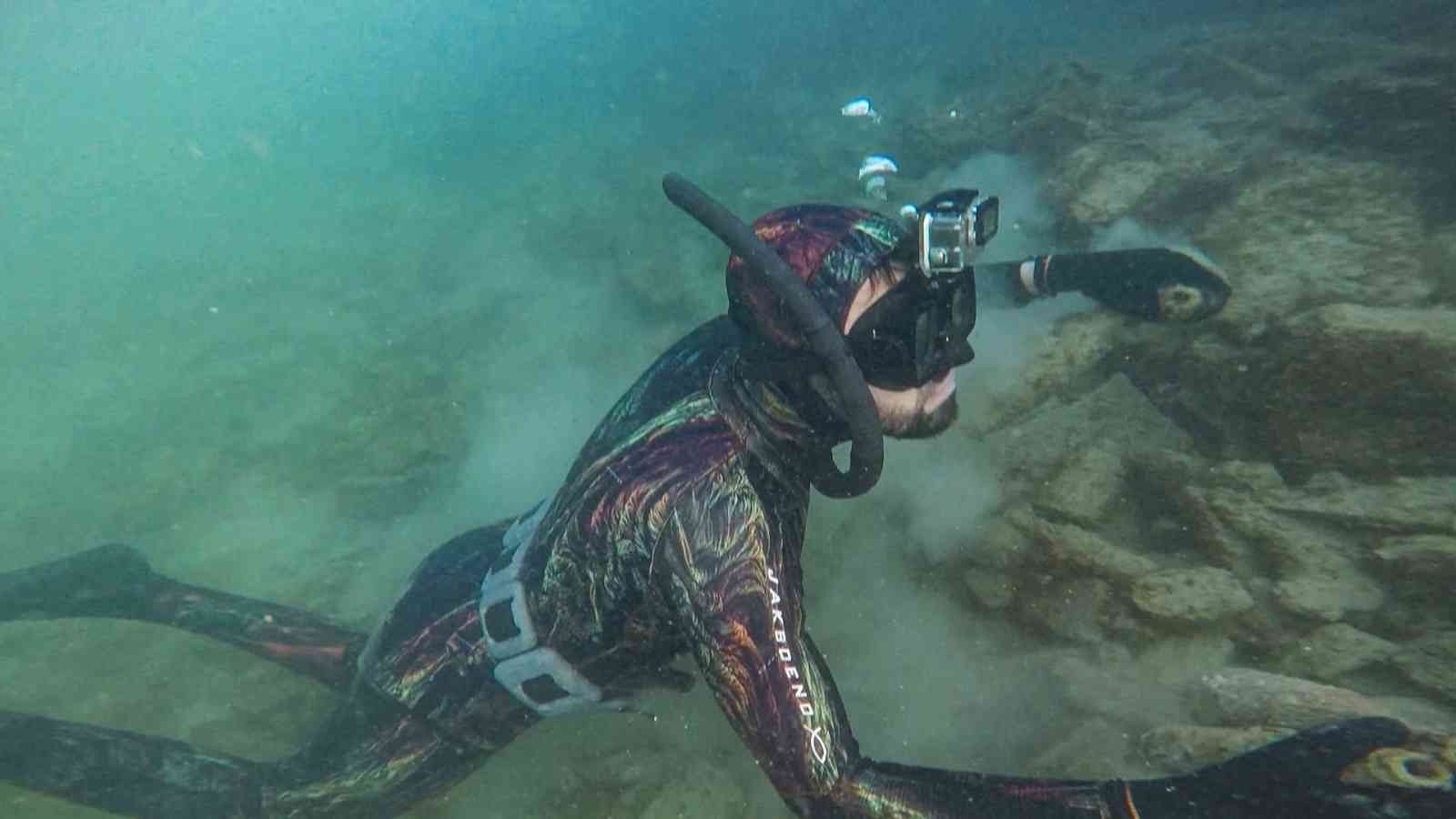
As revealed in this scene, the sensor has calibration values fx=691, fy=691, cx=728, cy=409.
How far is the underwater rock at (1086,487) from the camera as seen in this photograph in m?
4.53

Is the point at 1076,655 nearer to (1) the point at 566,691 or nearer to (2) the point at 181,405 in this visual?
(1) the point at 566,691

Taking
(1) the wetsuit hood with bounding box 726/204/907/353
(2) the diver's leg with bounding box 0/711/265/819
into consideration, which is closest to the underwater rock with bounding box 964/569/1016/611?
(1) the wetsuit hood with bounding box 726/204/907/353

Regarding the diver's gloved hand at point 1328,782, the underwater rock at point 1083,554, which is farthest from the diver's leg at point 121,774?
the underwater rock at point 1083,554

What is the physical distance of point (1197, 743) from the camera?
9.57 ft

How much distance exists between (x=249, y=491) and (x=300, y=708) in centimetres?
507

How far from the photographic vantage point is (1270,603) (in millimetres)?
3627

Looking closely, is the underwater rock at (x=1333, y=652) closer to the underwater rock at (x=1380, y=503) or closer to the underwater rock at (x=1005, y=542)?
the underwater rock at (x=1380, y=503)

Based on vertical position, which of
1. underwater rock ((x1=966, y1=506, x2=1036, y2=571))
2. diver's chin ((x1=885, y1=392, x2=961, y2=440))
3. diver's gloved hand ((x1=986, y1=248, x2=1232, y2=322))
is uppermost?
diver's chin ((x1=885, y1=392, x2=961, y2=440))

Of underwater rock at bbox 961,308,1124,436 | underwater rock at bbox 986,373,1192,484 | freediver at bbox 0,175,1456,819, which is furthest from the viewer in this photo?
underwater rock at bbox 961,308,1124,436

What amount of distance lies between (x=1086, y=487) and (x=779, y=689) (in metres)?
3.34

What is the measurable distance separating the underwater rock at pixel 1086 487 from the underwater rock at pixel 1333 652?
1246mm

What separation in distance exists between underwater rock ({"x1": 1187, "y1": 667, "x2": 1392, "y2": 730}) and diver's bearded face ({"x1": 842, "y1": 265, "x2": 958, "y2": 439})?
1.91 meters

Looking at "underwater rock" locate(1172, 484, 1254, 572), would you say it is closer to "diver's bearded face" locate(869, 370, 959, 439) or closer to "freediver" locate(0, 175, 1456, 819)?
"freediver" locate(0, 175, 1456, 819)

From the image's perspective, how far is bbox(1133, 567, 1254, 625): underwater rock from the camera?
3.64 meters
